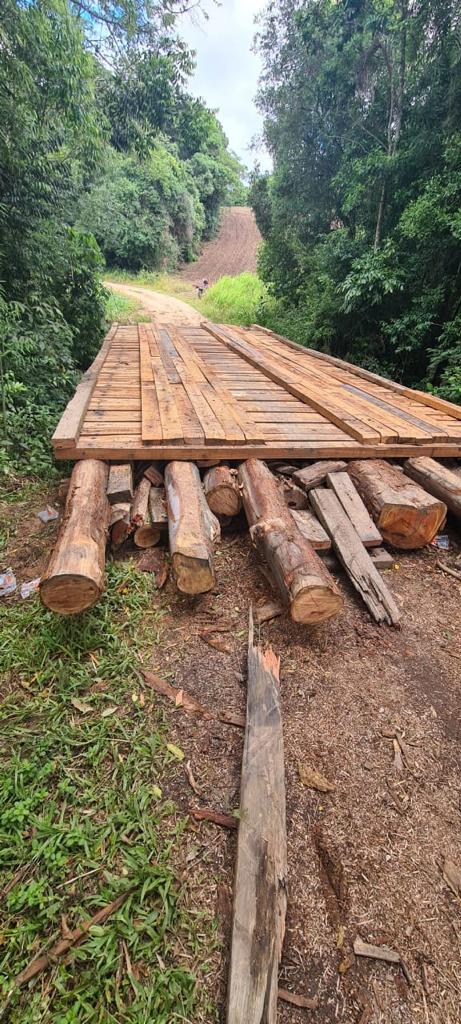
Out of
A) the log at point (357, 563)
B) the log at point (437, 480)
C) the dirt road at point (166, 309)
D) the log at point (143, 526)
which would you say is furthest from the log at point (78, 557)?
the dirt road at point (166, 309)

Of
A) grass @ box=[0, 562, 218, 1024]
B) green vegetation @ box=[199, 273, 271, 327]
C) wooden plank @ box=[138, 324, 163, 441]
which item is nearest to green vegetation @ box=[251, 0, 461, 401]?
green vegetation @ box=[199, 273, 271, 327]

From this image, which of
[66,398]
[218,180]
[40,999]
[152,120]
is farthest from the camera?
[218,180]

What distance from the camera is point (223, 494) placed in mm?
2857

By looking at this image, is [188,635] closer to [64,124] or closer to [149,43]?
[64,124]

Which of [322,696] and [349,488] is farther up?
[349,488]

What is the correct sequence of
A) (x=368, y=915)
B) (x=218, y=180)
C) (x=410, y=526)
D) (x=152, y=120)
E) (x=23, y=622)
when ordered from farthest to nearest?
(x=218, y=180) → (x=152, y=120) → (x=410, y=526) → (x=23, y=622) → (x=368, y=915)

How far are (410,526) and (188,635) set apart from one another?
1.61 metres

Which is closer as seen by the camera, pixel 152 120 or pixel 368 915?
pixel 368 915

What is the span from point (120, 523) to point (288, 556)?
104 cm

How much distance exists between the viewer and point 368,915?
1.28 meters

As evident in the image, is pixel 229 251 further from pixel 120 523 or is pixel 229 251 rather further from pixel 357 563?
pixel 357 563

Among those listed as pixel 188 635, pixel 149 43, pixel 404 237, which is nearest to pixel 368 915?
pixel 188 635

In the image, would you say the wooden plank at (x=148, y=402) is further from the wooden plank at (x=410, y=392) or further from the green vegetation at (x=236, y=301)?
the green vegetation at (x=236, y=301)

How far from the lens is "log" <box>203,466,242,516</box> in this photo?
2842mm
